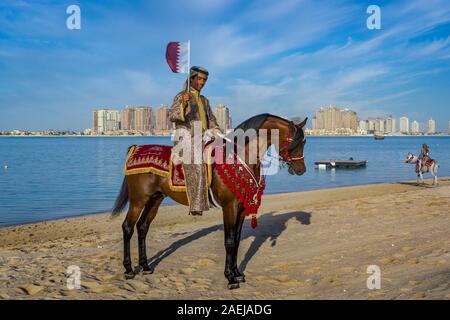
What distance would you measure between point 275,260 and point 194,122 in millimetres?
3567

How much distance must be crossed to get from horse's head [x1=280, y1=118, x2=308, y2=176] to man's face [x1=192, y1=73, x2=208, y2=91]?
63.5 inches

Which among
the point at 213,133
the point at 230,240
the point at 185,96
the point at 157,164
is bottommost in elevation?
the point at 230,240

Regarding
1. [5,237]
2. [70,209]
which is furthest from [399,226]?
[70,209]

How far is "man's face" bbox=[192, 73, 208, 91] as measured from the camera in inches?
256

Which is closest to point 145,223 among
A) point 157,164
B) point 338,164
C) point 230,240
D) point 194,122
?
point 157,164

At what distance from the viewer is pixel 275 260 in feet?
27.1

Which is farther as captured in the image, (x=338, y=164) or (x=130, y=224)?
(x=338, y=164)

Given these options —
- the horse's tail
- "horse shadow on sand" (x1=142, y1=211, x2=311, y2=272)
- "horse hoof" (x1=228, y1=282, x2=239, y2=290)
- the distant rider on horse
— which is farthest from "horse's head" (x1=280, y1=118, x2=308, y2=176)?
the distant rider on horse

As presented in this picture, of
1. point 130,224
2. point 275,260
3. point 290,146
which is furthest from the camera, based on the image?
point 275,260

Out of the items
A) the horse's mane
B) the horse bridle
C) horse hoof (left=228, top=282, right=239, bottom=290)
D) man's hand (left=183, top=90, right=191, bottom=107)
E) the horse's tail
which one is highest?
man's hand (left=183, top=90, right=191, bottom=107)

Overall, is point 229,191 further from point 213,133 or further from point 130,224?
point 130,224

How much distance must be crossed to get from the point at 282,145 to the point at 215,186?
1.31m

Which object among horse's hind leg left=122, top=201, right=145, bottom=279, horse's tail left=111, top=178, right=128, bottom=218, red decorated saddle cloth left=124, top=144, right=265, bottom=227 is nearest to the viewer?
red decorated saddle cloth left=124, top=144, right=265, bottom=227

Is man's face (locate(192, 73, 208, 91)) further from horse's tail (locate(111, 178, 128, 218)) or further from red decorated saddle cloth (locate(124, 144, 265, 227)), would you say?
horse's tail (locate(111, 178, 128, 218))
